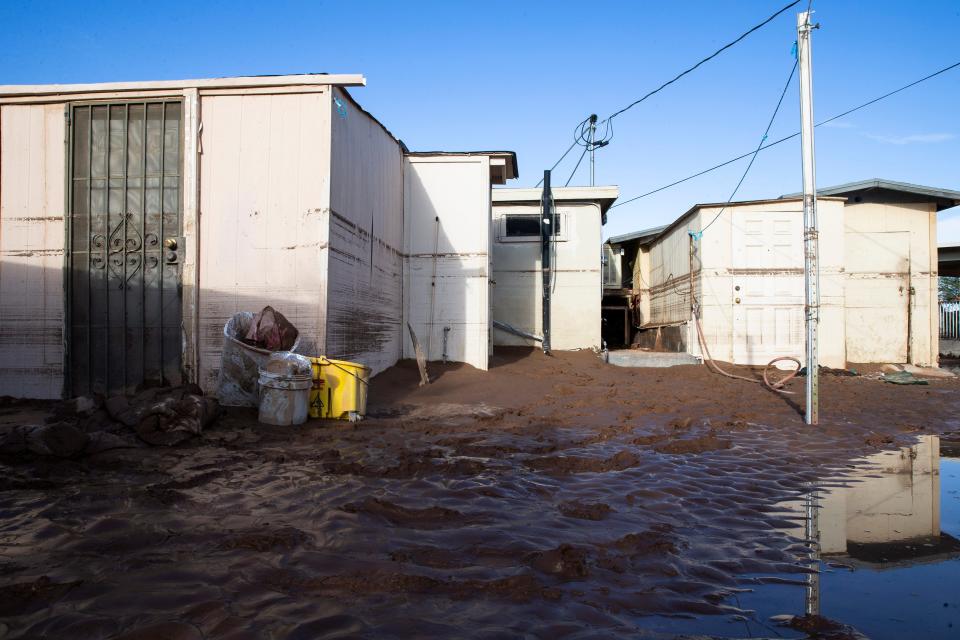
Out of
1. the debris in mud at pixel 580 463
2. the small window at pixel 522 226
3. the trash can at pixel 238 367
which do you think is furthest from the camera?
the small window at pixel 522 226

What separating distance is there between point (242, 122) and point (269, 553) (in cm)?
722

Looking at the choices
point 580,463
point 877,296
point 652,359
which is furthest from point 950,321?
point 580,463

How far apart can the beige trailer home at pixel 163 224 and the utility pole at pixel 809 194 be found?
19.7 feet

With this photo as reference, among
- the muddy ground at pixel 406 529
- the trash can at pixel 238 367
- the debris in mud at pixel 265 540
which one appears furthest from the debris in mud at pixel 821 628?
the trash can at pixel 238 367

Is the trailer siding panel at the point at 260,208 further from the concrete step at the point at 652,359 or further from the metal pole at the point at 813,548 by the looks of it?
the concrete step at the point at 652,359

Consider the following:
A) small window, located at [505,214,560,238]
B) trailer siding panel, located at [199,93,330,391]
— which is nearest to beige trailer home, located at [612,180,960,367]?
small window, located at [505,214,560,238]

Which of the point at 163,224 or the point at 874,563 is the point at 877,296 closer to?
the point at 874,563

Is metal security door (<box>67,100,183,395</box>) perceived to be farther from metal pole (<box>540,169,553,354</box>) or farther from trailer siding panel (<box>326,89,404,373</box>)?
metal pole (<box>540,169,553,354</box>)

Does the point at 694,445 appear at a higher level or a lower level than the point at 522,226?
lower

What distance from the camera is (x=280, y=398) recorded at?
6738mm

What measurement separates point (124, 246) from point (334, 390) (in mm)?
4147

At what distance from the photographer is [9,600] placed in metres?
2.46

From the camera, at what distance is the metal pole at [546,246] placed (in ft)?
53.5

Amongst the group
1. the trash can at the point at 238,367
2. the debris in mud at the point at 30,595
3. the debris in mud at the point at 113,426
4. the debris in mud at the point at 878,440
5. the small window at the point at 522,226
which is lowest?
the debris in mud at the point at 878,440
